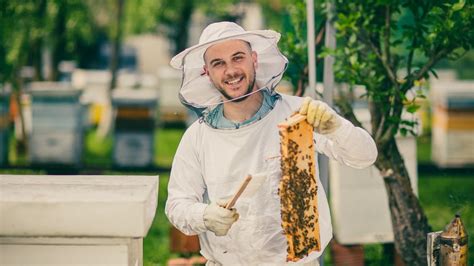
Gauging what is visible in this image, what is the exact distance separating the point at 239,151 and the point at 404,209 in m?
1.72

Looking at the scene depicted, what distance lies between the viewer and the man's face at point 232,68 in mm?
2889

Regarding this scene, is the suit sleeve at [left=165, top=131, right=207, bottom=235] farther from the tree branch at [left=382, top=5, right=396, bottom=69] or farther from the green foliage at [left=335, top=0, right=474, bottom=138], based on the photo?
the tree branch at [left=382, top=5, right=396, bottom=69]

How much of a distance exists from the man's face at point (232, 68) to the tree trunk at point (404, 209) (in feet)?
4.91

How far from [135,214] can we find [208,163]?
0.50 m

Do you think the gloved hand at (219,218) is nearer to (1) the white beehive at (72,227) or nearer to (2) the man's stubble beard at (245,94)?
(1) the white beehive at (72,227)

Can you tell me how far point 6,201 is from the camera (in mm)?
2449

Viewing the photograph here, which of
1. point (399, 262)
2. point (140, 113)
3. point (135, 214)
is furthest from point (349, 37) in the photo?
point (140, 113)

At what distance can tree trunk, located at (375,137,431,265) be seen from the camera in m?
4.23

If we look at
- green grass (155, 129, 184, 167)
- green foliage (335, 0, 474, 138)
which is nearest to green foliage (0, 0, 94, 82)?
green grass (155, 129, 184, 167)

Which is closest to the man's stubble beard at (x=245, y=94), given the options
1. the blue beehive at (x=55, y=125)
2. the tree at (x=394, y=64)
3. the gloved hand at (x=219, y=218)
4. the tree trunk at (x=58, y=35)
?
the gloved hand at (x=219, y=218)

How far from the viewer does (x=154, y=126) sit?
9844mm

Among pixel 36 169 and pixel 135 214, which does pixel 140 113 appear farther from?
pixel 135 214

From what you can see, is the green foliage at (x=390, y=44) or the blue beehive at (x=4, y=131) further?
the blue beehive at (x=4, y=131)

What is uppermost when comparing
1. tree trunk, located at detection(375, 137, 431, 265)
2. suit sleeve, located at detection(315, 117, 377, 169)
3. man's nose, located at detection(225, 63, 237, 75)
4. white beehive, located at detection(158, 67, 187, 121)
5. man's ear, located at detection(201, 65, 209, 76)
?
man's nose, located at detection(225, 63, 237, 75)
